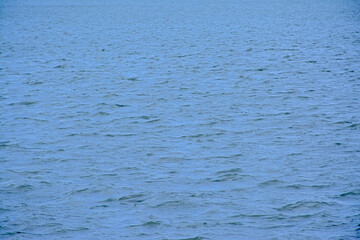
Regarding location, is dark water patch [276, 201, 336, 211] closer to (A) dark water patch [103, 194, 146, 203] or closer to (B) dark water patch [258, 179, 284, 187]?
(B) dark water patch [258, 179, 284, 187]

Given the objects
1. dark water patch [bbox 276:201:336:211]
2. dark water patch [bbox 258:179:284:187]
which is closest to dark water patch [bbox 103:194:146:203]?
dark water patch [bbox 258:179:284:187]

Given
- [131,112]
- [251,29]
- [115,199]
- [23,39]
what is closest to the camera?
[115,199]

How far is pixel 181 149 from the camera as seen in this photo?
20203mm

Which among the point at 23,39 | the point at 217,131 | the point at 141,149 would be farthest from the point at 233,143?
the point at 23,39

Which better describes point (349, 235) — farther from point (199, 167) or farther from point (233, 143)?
point (233, 143)

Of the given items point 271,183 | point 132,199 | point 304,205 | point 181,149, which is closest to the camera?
point 304,205

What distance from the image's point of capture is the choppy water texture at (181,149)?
14.4 meters

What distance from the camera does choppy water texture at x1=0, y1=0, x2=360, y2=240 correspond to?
14398 mm

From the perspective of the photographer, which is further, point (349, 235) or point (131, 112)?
point (131, 112)

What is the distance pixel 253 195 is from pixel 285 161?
318cm

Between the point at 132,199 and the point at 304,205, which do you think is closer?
the point at 304,205

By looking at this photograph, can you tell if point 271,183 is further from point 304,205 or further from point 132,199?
point 132,199

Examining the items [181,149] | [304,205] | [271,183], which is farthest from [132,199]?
[181,149]

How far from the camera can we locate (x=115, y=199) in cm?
1576
